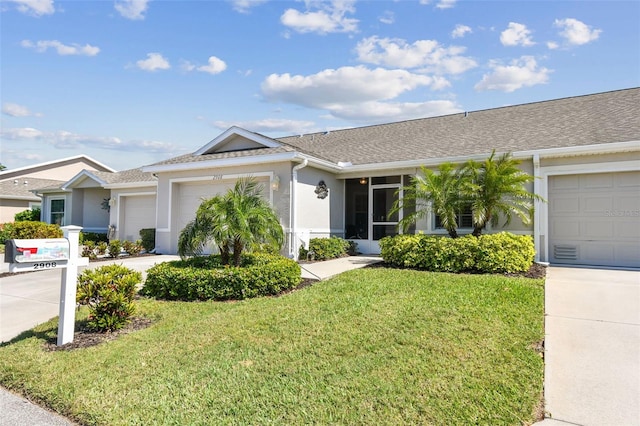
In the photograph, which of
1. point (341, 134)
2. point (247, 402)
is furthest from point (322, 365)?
point (341, 134)

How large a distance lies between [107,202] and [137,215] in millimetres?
3564

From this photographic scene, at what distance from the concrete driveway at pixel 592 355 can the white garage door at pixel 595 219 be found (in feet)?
9.25

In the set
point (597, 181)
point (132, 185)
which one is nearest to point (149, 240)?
point (132, 185)

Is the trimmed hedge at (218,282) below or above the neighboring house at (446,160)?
below

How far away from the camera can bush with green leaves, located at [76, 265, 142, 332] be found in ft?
16.0

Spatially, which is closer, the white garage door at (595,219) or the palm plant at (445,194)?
the white garage door at (595,219)

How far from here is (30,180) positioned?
2505cm

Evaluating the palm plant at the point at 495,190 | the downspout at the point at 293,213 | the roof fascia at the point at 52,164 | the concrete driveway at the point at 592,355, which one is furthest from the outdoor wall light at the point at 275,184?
the roof fascia at the point at 52,164

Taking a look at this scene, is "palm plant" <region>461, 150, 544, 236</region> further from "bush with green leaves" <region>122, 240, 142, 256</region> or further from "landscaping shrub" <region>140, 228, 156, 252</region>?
"landscaping shrub" <region>140, 228, 156, 252</region>

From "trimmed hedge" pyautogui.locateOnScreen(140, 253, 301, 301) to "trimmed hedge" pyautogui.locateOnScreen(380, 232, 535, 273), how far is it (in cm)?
321

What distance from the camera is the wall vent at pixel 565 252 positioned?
966 centimetres

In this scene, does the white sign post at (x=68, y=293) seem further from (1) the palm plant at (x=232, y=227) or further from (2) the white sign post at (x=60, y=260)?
(1) the palm plant at (x=232, y=227)

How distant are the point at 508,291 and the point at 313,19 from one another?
8.66m

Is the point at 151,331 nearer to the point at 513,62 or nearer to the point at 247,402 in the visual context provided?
the point at 247,402
